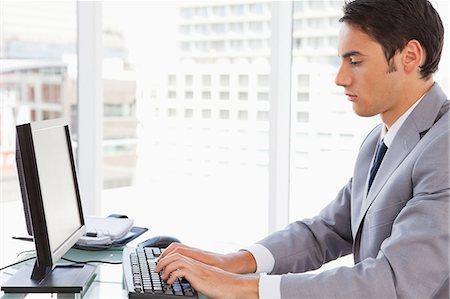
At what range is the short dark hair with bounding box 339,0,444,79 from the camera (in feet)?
5.26

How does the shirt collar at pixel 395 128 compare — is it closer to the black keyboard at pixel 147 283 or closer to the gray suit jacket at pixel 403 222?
the gray suit jacket at pixel 403 222

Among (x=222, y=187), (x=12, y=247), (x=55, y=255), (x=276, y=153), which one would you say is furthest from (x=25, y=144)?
(x=222, y=187)

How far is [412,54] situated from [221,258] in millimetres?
682

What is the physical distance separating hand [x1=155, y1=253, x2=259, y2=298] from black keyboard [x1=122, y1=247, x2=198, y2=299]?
0.07 ft

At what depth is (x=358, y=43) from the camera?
1625mm

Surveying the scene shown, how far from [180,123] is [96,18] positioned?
691 mm

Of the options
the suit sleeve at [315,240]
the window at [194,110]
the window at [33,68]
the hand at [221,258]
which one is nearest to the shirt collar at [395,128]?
the suit sleeve at [315,240]

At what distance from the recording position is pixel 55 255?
166 centimetres

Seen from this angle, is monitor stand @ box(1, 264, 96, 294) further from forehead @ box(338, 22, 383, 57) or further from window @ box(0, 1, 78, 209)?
window @ box(0, 1, 78, 209)

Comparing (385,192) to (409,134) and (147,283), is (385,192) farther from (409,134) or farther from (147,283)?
(147,283)

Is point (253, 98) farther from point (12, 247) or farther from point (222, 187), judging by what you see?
point (12, 247)

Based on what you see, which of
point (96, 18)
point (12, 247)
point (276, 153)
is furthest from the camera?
point (96, 18)

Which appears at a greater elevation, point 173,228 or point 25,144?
point 25,144

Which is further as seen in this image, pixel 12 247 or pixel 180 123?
pixel 180 123
